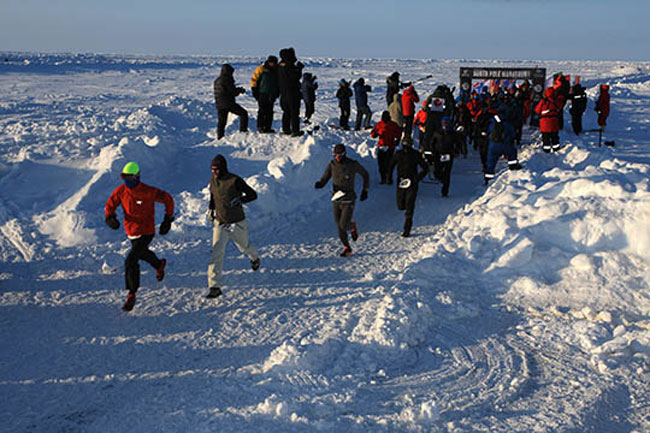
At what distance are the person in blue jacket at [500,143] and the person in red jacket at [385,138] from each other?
6.67ft

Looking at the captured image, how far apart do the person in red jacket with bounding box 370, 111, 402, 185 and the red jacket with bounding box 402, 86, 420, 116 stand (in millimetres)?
2566

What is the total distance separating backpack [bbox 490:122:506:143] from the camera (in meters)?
11.9

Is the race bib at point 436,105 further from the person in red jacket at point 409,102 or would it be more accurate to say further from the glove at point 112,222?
the glove at point 112,222

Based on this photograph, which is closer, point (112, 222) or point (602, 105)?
point (112, 222)

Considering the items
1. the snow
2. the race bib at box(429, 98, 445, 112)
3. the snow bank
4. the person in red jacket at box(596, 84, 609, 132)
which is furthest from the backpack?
the person in red jacket at box(596, 84, 609, 132)

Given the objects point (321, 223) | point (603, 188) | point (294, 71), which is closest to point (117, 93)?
point (294, 71)

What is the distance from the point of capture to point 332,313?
6.33 meters

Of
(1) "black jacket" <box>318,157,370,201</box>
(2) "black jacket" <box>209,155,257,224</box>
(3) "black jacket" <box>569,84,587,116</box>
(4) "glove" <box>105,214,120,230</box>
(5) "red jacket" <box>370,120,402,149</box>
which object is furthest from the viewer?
(3) "black jacket" <box>569,84,587,116</box>

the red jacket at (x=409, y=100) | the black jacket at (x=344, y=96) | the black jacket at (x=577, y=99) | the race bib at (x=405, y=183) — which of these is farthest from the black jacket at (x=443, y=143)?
the black jacket at (x=577, y=99)

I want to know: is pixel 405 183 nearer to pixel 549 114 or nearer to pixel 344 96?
pixel 549 114

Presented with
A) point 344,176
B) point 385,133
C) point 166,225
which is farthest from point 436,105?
point 166,225

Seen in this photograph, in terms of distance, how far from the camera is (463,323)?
20.0 ft

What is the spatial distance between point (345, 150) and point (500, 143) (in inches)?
197

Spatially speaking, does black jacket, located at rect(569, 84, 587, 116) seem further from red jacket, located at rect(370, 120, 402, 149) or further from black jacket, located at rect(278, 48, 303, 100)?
black jacket, located at rect(278, 48, 303, 100)
